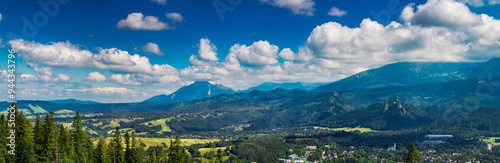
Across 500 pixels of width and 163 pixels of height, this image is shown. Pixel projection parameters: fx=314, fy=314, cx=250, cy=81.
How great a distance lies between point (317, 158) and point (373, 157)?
3547 centimetres

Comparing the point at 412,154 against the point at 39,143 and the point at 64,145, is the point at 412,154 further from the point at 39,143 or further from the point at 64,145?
the point at 64,145

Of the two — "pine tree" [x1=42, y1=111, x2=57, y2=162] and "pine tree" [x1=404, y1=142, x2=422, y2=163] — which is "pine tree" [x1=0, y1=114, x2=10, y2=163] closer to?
"pine tree" [x1=42, y1=111, x2=57, y2=162]

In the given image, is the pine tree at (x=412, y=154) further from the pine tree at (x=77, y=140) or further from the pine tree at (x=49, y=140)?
the pine tree at (x=49, y=140)

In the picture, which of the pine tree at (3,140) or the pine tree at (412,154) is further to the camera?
the pine tree at (3,140)

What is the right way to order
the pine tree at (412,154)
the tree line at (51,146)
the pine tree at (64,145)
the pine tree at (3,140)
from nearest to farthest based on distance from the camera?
the pine tree at (412,154) → the pine tree at (3,140) → the tree line at (51,146) → the pine tree at (64,145)

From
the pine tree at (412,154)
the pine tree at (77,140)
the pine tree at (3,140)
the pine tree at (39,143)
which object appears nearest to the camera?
the pine tree at (412,154)

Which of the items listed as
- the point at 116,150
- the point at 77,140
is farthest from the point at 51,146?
the point at 116,150

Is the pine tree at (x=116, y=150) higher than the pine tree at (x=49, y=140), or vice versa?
the pine tree at (x=49, y=140)

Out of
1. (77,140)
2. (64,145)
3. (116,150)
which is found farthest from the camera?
(77,140)

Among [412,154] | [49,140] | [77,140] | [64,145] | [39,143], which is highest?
[49,140]

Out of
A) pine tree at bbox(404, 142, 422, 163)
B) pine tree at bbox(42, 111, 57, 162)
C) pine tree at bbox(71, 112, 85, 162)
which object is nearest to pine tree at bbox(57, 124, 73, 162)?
pine tree at bbox(71, 112, 85, 162)

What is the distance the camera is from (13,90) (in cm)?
4497

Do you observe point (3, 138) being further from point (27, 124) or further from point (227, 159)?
point (227, 159)

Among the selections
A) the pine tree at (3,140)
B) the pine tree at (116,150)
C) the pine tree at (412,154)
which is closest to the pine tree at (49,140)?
the pine tree at (3,140)
